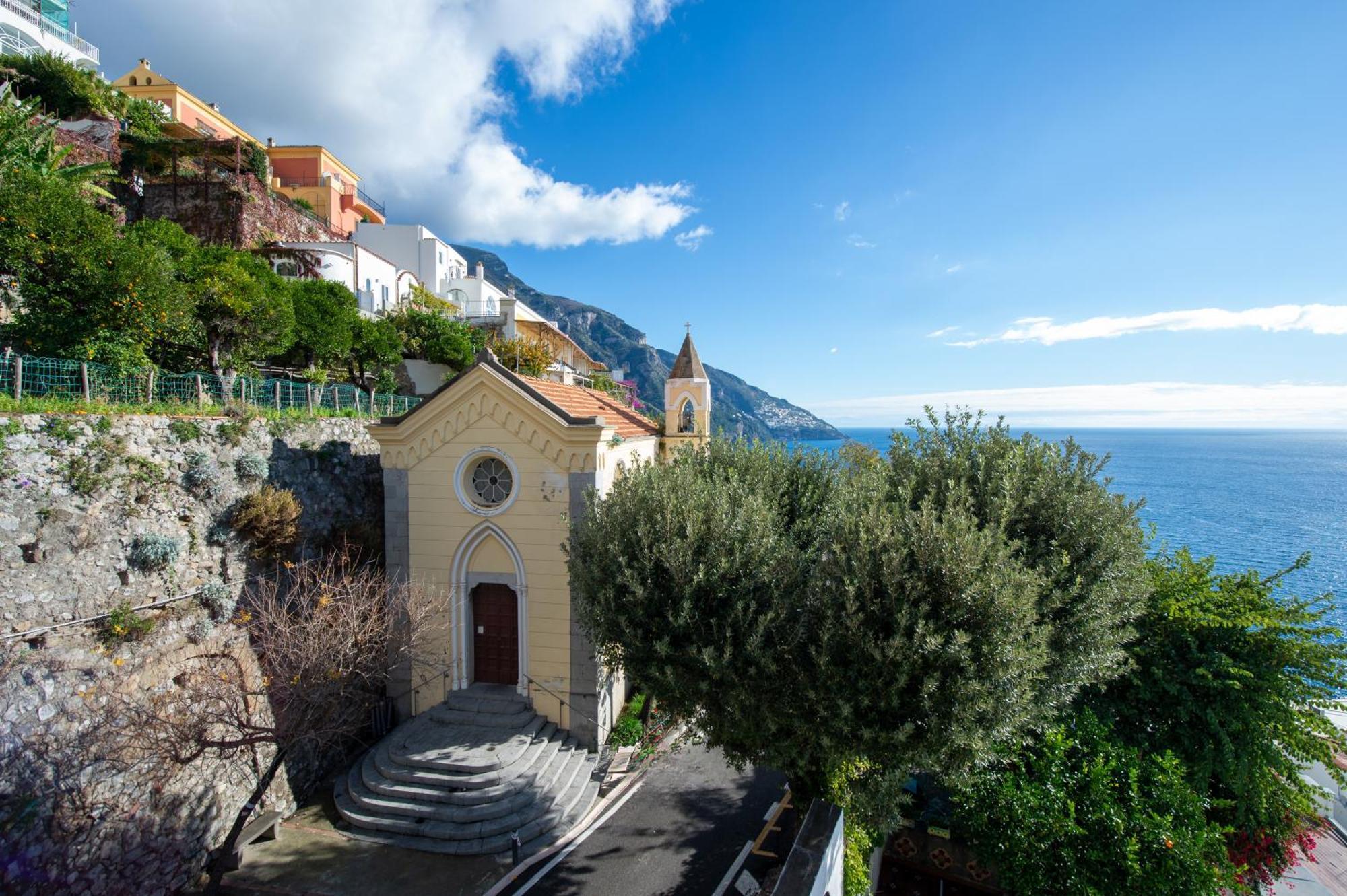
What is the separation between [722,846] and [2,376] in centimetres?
1620

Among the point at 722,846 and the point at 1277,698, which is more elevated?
the point at 1277,698

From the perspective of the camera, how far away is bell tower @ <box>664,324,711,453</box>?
19781mm

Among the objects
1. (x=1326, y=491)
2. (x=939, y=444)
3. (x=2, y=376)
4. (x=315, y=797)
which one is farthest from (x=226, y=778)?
(x=1326, y=491)

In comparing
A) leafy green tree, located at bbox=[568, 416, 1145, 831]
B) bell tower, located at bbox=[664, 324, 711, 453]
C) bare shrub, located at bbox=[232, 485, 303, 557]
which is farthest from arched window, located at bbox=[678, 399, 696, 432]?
bare shrub, located at bbox=[232, 485, 303, 557]

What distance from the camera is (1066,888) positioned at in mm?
9305

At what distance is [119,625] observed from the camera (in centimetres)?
977

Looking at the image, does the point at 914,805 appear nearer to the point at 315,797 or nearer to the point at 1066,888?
the point at 1066,888

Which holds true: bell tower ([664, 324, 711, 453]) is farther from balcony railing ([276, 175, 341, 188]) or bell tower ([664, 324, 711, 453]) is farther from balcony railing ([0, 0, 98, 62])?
balcony railing ([0, 0, 98, 62])

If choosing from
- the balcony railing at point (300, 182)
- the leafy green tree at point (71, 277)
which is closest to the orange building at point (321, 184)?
the balcony railing at point (300, 182)

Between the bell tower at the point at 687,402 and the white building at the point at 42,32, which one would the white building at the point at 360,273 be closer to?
the bell tower at the point at 687,402

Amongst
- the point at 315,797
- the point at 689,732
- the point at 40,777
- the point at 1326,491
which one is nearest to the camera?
the point at 40,777

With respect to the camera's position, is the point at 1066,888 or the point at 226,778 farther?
the point at 226,778

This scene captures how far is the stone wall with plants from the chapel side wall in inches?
113

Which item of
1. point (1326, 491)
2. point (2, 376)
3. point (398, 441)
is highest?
point (2, 376)
